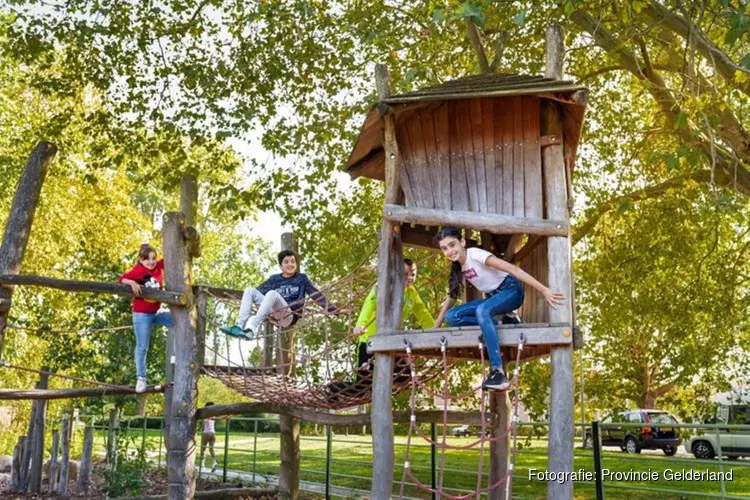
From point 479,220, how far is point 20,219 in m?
3.88

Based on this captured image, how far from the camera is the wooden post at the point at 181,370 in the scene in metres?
6.71

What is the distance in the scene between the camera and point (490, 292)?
5109 millimetres

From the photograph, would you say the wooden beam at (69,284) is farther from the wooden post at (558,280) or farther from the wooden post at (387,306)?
the wooden post at (558,280)

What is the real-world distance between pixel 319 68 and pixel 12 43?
3943mm

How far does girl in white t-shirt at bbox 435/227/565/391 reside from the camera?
4781 mm

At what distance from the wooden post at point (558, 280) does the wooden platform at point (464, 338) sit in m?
0.11

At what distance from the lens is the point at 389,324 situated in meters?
5.32

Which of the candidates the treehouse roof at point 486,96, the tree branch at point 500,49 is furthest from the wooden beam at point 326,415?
the tree branch at point 500,49

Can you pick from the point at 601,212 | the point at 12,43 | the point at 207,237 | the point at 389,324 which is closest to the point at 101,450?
the point at 207,237

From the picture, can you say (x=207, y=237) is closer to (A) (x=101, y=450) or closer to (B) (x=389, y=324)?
(A) (x=101, y=450)

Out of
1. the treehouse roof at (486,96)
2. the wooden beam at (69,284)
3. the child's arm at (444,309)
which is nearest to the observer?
the treehouse roof at (486,96)

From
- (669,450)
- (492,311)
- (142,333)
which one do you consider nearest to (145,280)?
(142,333)

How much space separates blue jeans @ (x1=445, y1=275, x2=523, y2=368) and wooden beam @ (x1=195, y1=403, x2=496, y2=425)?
55.8 inches

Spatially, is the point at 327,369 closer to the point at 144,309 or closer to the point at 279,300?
the point at 279,300
